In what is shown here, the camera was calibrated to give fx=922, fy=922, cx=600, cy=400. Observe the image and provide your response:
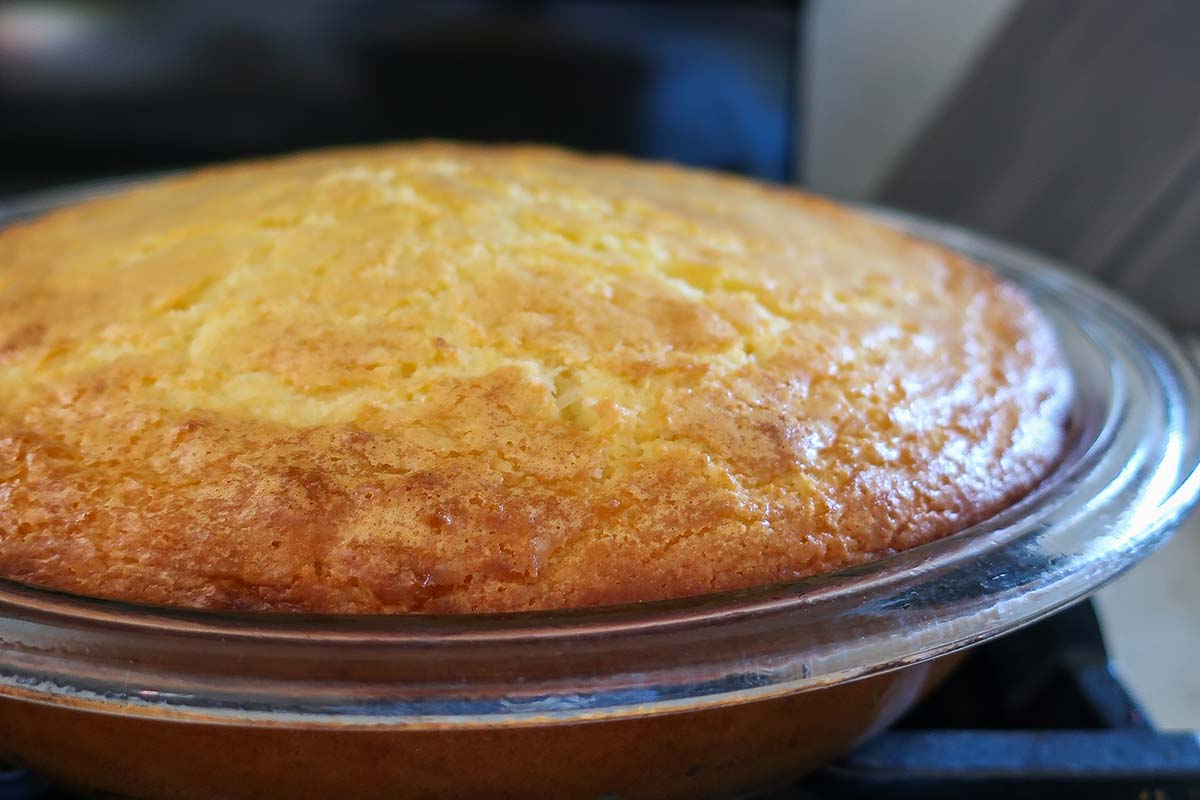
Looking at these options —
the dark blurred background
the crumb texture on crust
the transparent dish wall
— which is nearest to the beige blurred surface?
the crumb texture on crust

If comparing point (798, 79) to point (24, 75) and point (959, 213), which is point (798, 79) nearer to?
point (959, 213)

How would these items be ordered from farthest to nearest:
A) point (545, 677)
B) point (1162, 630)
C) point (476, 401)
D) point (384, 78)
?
point (384, 78) < point (1162, 630) < point (476, 401) < point (545, 677)

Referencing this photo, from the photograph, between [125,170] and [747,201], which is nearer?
[747,201]

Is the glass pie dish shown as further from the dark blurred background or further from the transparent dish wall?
the dark blurred background

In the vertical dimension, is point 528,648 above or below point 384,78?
below

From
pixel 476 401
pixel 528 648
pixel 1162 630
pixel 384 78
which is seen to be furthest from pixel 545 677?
pixel 384 78

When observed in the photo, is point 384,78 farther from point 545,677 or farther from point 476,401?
point 545,677

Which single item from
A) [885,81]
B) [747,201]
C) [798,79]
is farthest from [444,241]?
[885,81]

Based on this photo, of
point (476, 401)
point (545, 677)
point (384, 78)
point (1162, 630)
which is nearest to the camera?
point (545, 677)
